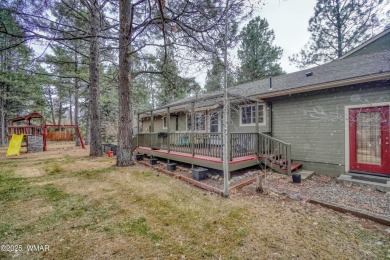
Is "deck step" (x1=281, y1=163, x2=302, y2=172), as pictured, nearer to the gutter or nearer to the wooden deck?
the wooden deck

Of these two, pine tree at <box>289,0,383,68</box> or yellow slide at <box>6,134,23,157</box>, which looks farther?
pine tree at <box>289,0,383,68</box>

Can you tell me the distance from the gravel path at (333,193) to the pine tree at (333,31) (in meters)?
12.6

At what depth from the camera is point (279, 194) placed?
462 centimetres

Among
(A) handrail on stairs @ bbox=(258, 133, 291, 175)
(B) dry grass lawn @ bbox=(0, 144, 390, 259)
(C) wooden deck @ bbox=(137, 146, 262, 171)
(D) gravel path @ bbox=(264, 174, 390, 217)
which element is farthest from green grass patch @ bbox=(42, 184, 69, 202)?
(A) handrail on stairs @ bbox=(258, 133, 291, 175)

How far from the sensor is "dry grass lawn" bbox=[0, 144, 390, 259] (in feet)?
7.97

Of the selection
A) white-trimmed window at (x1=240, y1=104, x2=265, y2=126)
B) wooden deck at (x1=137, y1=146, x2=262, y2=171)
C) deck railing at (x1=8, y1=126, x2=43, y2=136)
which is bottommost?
wooden deck at (x1=137, y1=146, x2=262, y2=171)

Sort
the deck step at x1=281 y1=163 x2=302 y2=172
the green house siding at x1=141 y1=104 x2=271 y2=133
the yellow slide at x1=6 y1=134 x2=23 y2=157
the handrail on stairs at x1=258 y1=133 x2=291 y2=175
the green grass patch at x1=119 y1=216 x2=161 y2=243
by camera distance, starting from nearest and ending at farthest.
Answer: the green grass patch at x1=119 y1=216 x2=161 y2=243 < the handrail on stairs at x1=258 y1=133 x2=291 y2=175 < the deck step at x1=281 y1=163 x2=302 y2=172 < the green house siding at x1=141 y1=104 x2=271 y2=133 < the yellow slide at x1=6 y1=134 x2=23 y2=157

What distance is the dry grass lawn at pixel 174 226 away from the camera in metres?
2.43

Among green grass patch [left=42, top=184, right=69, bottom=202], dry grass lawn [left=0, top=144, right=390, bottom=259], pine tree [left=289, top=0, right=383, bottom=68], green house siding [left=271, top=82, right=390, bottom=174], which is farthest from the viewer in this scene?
pine tree [left=289, top=0, right=383, bottom=68]

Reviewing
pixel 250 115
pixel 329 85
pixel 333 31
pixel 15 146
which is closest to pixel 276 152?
pixel 250 115

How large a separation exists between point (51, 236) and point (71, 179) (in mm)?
3695

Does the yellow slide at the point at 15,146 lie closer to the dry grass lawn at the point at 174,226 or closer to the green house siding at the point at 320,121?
the dry grass lawn at the point at 174,226

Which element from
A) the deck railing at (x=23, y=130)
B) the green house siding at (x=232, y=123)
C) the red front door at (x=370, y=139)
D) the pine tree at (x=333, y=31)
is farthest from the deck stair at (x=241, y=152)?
the deck railing at (x=23, y=130)

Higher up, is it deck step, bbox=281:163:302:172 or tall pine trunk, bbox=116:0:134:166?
tall pine trunk, bbox=116:0:134:166
